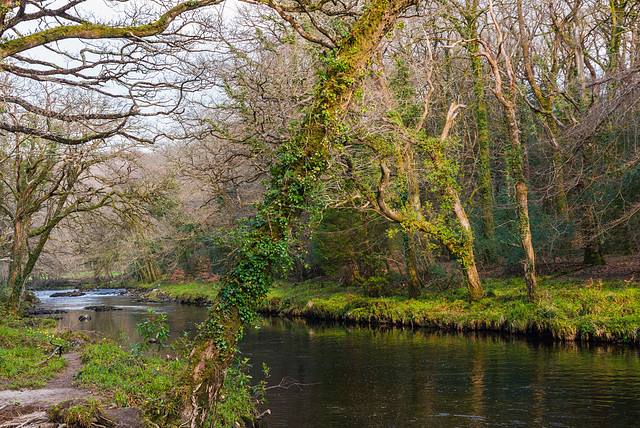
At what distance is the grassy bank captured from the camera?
13.0 m

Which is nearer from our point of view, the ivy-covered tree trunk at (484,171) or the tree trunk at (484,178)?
the ivy-covered tree trunk at (484,171)

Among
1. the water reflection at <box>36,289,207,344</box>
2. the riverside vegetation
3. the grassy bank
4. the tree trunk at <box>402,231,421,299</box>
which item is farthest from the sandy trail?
the tree trunk at <box>402,231,421,299</box>

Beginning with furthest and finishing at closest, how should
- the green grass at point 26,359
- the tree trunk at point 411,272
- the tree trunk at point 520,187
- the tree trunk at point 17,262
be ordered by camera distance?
the tree trunk at point 411,272 → the tree trunk at point 17,262 → the tree trunk at point 520,187 → the green grass at point 26,359

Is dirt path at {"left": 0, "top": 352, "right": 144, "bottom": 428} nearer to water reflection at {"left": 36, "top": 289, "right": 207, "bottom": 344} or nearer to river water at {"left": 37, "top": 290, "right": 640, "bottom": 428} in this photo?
river water at {"left": 37, "top": 290, "right": 640, "bottom": 428}

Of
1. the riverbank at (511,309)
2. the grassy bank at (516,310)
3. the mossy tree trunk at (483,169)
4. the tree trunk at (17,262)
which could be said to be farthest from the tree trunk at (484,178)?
the tree trunk at (17,262)

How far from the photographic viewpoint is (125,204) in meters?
16.7

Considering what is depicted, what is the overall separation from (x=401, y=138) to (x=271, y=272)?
372 inches

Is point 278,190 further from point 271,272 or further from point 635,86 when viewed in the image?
point 635,86

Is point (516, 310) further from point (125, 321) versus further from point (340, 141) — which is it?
point (125, 321)

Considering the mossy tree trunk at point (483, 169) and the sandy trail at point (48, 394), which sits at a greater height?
the mossy tree trunk at point (483, 169)

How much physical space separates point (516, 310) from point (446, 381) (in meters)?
5.61

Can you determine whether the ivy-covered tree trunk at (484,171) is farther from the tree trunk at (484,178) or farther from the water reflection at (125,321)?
the water reflection at (125,321)

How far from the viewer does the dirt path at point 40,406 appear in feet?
19.8

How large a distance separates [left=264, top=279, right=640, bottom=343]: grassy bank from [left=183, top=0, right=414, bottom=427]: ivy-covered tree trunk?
1007 centimetres
